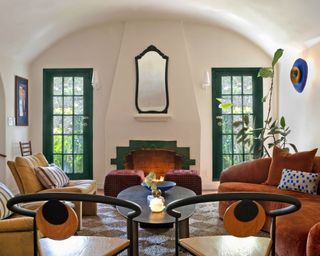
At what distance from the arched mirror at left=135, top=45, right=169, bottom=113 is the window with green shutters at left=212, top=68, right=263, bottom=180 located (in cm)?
94

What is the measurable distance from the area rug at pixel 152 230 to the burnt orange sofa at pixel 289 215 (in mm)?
297

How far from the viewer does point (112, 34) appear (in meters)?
6.07

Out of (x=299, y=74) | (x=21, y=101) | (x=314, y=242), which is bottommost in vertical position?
(x=314, y=242)

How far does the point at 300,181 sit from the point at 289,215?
101 cm

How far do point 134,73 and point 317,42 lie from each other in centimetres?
292

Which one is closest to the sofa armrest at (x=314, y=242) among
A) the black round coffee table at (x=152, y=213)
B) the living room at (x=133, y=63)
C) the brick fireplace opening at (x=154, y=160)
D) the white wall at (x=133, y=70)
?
the black round coffee table at (x=152, y=213)

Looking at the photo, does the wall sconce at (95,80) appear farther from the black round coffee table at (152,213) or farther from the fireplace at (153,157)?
the black round coffee table at (152,213)

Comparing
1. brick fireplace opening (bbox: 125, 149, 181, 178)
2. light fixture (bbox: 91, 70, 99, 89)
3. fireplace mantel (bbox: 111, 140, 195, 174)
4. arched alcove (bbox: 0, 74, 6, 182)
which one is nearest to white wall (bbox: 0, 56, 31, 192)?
arched alcove (bbox: 0, 74, 6, 182)

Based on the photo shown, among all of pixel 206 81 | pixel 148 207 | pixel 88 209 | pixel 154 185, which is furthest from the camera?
pixel 206 81

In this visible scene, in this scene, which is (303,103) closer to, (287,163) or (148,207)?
(287,163)

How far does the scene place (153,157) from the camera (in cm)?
607

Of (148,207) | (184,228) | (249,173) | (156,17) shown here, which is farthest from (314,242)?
(156,17)

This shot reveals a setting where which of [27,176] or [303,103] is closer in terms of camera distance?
[27,176]

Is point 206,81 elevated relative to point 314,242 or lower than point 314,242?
elevated
